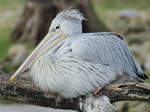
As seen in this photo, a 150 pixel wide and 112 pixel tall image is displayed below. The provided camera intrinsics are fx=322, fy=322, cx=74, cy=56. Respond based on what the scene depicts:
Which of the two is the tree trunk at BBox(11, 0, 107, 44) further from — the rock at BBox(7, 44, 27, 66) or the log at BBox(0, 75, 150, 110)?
the log at BBox(0, 75, 150, 110)

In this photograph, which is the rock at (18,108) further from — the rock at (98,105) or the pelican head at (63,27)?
the rock at (98,105)

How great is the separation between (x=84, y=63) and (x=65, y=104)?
1.37 ft

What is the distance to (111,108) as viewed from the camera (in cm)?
276

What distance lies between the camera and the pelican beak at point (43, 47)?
306 centimetres

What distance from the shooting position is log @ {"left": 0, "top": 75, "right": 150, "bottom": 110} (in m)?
2.72

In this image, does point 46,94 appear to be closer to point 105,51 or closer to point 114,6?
point 105,51

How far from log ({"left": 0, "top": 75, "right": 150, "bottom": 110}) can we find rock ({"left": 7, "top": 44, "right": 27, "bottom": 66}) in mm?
Answer: 4049

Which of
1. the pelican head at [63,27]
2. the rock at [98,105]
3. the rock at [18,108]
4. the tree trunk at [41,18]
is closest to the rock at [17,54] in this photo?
the tree trunk at [41,18]

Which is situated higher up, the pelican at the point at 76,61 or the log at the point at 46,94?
the pelican at the point at 76,61

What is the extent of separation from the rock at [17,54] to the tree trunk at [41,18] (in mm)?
399

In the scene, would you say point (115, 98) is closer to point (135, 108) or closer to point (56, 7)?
point (135, 108)

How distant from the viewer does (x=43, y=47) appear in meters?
3.18

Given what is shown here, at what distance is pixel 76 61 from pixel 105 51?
1.31 feet

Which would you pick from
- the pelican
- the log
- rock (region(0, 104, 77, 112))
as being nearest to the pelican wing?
the pelican
